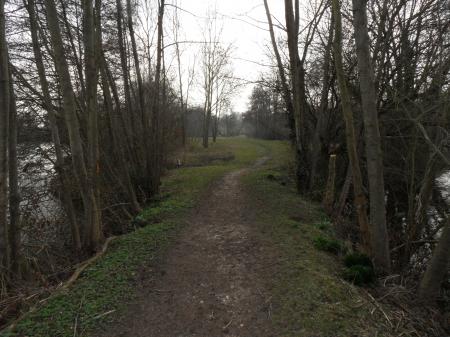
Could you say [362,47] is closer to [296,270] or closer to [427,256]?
[296,270]

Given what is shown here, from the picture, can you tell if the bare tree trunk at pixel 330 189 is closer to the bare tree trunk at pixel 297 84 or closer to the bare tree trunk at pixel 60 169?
the bare tree trunk at pixel 297 84

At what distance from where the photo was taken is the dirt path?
10.8 ft

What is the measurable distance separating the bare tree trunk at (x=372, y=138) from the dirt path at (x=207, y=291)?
1737 mm

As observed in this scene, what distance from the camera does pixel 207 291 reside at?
3963 millimetres

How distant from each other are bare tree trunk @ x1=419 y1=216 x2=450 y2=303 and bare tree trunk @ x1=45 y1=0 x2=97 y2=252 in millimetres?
5210

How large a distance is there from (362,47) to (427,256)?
423 cm

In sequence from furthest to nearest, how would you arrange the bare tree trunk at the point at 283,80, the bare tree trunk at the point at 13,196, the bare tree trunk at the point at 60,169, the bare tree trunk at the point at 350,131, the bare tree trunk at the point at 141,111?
the bare tree trunk at the point at 283,80 < the bare tree trunk at the point at 141,111 < the bare tree trunk at the point at 60,169 < the bare tree trunk at the point at 350,131 < the bare tree trunk at the point at 13,196

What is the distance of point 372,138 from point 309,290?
92.0 inches

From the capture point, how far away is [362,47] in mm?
4328

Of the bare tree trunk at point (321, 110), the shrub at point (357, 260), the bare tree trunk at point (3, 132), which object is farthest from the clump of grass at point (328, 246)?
the bare tree trunk at point (3, 132)

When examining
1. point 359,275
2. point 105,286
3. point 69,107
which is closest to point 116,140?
point 69,107

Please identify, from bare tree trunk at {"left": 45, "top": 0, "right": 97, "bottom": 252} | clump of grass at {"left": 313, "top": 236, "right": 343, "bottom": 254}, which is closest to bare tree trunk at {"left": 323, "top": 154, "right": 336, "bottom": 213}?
clump of grass at {"left": 313, "top": 236, "right": 343, "bottom": 254}

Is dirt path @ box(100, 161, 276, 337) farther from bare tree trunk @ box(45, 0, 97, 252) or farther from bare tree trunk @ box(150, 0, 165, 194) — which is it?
bare tree trunk @ box(150, 0, 165, 194)

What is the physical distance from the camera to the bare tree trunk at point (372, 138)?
14.2 ft
